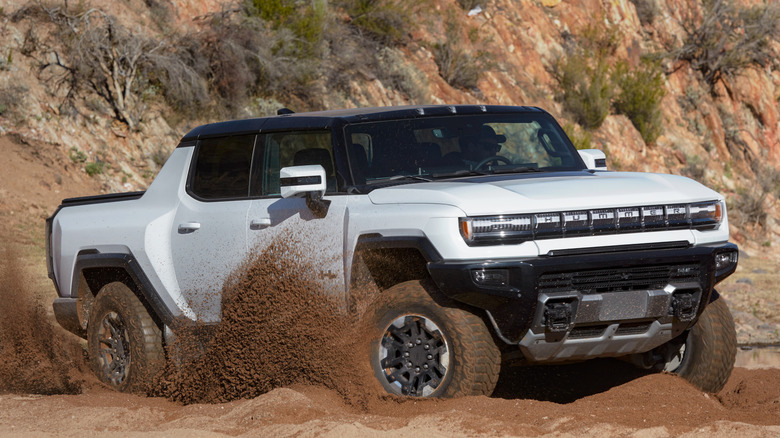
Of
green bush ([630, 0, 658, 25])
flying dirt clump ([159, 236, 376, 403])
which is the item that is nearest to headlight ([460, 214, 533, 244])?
flying dirt clump ([159, 236, 376, 403])

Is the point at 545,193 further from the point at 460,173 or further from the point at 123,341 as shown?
the point at 123,341

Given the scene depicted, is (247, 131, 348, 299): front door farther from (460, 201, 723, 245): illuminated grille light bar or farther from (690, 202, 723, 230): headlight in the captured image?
(690, 202, 723, 230): headlight

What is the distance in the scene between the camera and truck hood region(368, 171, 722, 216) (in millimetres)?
5168

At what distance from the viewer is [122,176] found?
55.2 ft

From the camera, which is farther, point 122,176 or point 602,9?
point 602,9

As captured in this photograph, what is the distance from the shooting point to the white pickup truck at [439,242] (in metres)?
5.16

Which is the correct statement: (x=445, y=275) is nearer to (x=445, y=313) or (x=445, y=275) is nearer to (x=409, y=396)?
(x=445, y=313)

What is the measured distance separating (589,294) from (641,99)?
891 inches

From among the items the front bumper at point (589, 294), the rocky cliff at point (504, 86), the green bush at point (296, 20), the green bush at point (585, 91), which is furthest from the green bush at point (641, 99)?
the front bumper at point (589, 294)

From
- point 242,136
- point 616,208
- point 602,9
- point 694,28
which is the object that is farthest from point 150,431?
point 694,28

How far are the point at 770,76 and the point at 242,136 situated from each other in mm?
28425

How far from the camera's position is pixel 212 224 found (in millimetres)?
6539

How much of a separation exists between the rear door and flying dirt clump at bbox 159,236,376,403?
0.16 meters

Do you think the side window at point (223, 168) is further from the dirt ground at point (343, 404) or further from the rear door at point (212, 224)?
the dirt ground at point (343, 404)
